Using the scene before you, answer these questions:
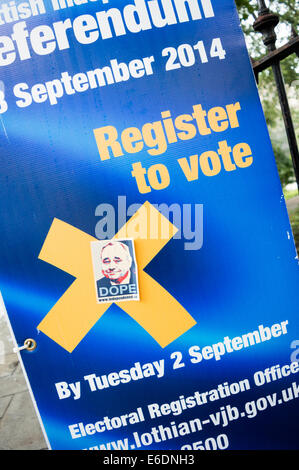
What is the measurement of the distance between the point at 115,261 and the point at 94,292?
0.15 metres

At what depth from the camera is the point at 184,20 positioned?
1.58 m

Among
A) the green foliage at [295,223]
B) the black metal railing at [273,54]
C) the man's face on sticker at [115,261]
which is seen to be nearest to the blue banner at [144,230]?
the man's face on sticker at [115,261]

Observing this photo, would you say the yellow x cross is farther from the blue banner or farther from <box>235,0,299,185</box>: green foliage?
<box>235,0,299,185</box>: green foliage

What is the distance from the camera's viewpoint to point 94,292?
1634 millimetres

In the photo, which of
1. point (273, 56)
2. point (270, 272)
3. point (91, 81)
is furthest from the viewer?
point (273, 56)

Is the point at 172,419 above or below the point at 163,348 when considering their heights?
below

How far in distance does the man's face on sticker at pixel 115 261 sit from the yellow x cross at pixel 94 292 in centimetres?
5

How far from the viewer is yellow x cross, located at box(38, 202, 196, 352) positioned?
1617 millimetres

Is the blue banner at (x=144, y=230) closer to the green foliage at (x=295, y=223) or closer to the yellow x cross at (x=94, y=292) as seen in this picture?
the yellow x cross at (x=94, y=292)

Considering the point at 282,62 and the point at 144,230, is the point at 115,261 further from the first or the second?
the point at 282,62

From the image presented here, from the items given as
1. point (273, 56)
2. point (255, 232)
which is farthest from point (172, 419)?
point (273, 56)

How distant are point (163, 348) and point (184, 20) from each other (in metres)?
1.30

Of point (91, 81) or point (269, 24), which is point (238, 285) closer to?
point (91, 81)

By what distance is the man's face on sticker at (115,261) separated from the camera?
1.63 meters
